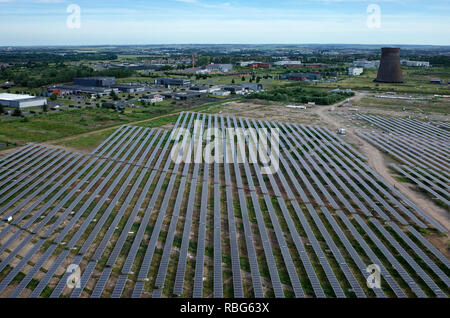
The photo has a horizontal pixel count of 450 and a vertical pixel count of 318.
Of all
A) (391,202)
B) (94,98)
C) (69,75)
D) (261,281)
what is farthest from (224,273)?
(69,75)

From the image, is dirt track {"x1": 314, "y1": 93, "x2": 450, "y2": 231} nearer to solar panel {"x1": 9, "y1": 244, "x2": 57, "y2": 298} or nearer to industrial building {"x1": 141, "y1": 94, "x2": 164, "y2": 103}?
solar panel {"x1": 9, "y1": 244, "x2": 57, "y2": 298}

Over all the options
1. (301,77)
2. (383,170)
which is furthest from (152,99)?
(301,77)

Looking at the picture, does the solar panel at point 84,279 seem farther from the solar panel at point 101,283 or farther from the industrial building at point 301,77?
the industrial building at point 301,77

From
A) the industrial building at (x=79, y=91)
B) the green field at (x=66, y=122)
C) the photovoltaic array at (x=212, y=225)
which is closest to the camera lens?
the photovoltaic array at (x=212, y=225)

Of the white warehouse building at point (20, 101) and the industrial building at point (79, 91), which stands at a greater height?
the industrial building at point (79, 91)

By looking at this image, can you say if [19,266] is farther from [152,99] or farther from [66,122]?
[152,99]

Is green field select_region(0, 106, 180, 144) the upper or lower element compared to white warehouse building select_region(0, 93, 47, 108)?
lower

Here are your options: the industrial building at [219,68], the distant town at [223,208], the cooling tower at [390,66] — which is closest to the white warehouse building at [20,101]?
the distant town at [223,208]

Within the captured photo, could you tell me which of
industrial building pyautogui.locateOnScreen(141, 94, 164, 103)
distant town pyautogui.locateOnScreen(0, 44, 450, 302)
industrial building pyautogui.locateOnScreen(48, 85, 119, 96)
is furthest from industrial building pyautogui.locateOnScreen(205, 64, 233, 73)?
distant town pyautogui.locateOnScreen(0, 44, 450, 302)
